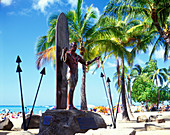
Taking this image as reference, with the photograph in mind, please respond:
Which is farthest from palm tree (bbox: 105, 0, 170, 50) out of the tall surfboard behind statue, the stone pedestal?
the stone pedestal

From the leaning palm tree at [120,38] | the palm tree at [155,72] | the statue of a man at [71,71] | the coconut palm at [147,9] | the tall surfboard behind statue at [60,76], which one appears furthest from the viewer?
the palm tree at [155,72]

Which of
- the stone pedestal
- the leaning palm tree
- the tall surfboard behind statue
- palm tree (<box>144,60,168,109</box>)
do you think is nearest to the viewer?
the stone pedestal

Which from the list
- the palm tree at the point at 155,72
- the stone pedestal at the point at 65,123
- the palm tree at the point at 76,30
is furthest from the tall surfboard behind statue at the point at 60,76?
the palm tree at the point at 155,72

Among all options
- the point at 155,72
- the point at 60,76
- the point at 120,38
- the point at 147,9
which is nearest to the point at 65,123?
the point at 60,76

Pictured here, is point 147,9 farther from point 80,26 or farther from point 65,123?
point 65,123

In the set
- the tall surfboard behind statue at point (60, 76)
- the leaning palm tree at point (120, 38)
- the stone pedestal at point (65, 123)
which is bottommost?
the stone pedestal at point (65, 123)

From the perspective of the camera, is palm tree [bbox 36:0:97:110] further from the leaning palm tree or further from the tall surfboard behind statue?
the tall surfboard behind statue

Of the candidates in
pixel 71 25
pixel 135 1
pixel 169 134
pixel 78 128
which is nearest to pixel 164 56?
pixel 135 1

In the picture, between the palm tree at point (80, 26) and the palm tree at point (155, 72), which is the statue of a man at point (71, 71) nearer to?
the palm tree at point (80, 26)

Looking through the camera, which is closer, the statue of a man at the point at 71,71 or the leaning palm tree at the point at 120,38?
the statue of a man at the point at 71,71

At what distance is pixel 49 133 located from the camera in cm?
491

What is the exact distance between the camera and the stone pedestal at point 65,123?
16.0 ft

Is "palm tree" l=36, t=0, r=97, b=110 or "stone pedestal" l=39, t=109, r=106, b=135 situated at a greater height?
"palm tree" l=36, t=0, r=97, b=110

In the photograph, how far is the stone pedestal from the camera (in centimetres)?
488
